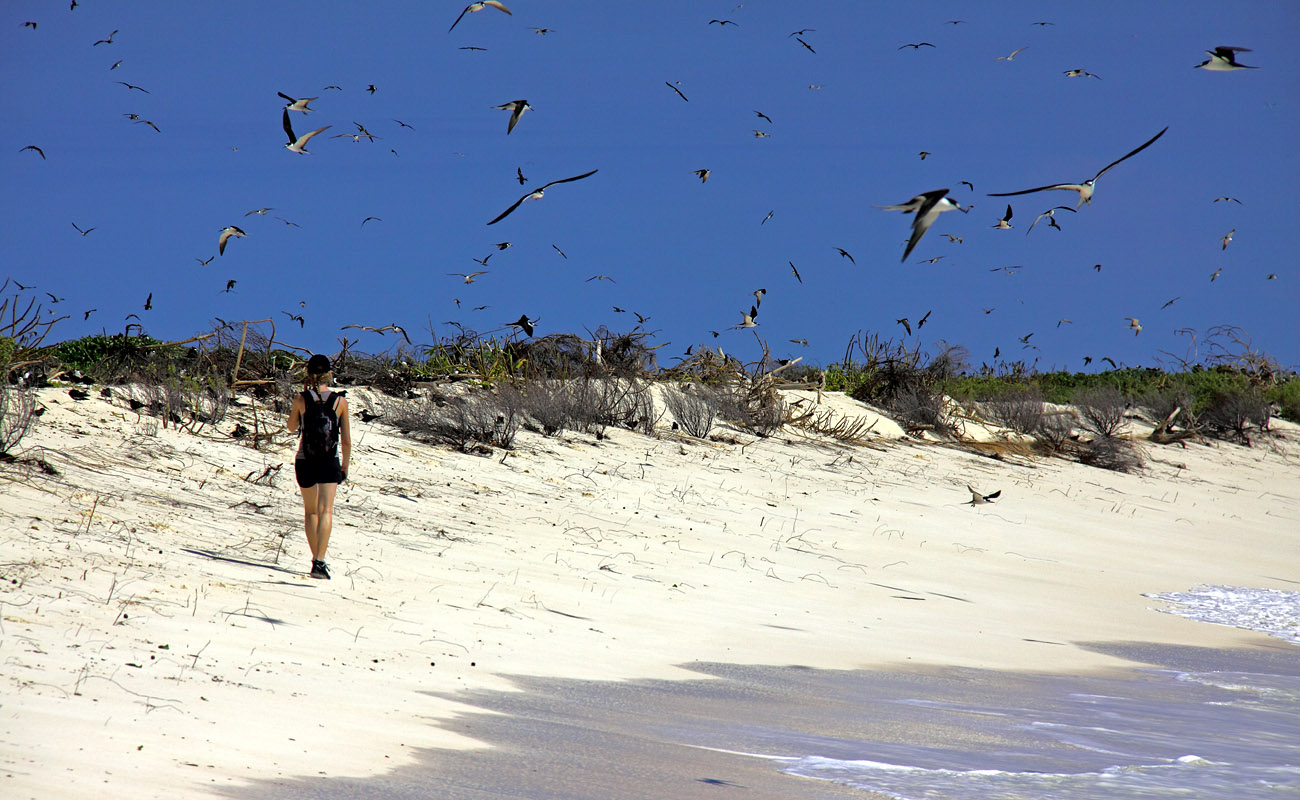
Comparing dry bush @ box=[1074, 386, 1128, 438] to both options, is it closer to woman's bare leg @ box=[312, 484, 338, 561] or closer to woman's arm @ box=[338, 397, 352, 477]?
woman's arm @ box=[338, 397, 352, 477]

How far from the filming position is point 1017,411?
17.1m

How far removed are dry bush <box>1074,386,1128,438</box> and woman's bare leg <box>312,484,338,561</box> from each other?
1441cm

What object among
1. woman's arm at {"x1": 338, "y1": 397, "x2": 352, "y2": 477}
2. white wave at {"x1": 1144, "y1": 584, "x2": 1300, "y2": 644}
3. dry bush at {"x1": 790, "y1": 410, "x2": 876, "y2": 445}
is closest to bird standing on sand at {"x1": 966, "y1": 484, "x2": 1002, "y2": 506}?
dry bush at {"x1": 790, "y1": 410, "x2": 876, "y2": 445}

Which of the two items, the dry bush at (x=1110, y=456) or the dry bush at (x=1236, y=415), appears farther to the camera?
the dry bush at (x=1236, y=415)

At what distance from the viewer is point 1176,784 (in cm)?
366

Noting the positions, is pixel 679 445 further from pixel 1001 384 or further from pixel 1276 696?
pixel 1001 384

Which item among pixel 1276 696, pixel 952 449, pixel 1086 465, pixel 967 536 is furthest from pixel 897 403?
pixel 1276 696

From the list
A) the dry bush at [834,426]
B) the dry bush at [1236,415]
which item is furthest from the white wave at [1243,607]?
the dry bush at [1236,415]

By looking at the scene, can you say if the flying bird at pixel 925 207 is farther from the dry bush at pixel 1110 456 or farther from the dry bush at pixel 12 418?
the dry bush at pixel 1110 456

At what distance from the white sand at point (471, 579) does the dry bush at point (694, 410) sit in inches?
14.0

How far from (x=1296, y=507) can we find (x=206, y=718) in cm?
1534

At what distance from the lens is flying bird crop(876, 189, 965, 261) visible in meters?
4.23

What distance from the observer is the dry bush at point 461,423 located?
11.2m

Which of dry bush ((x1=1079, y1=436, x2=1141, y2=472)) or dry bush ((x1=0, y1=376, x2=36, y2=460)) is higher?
dry bush ((x1=1079, y1=436, x2=1141, y2=472))
